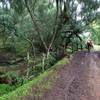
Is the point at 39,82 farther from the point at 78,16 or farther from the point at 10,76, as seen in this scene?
the point at 78,16

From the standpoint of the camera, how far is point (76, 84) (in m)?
11.8

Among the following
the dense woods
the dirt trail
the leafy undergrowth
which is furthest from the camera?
the dense woods

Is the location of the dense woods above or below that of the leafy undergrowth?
above

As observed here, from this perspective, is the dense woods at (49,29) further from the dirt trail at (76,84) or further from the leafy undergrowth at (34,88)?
the leafy undergrowth at (34,88)

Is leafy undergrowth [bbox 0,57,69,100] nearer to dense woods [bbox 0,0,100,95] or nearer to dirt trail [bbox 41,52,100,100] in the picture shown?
dirt trail [bbox 41,52,100,100]

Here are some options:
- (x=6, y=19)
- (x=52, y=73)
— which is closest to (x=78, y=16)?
(x=6, y=19)

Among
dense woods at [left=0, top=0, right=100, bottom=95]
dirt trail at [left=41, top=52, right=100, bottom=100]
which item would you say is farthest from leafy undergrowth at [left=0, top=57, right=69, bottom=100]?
dense woods at [left=0, top=0, right=100, bottom=95]

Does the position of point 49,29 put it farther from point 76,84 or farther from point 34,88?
point 34,88

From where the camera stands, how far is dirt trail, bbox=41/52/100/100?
10.00 m

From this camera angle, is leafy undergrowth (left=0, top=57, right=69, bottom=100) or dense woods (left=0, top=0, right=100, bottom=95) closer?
leafy undergrowth (left=0, top=57, right=69, bottom=100)

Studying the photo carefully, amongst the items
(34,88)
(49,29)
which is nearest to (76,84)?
(34,88)

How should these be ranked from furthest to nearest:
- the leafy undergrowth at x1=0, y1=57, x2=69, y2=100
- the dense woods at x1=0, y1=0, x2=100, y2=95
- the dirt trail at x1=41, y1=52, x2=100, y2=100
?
the dense woods at x1=0, y1=0, x2=100, y2=95, the dirt trail at x1=41, y1=52, x2=100, y2=100, the leafy undergrowth at x1=0, y1=57, x2=69, y2=100

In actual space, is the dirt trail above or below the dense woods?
below

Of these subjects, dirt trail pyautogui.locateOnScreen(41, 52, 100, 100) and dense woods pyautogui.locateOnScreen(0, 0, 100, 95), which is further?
dense woods pyautogui.locateOnScreen(0, 0, 100, 95)
